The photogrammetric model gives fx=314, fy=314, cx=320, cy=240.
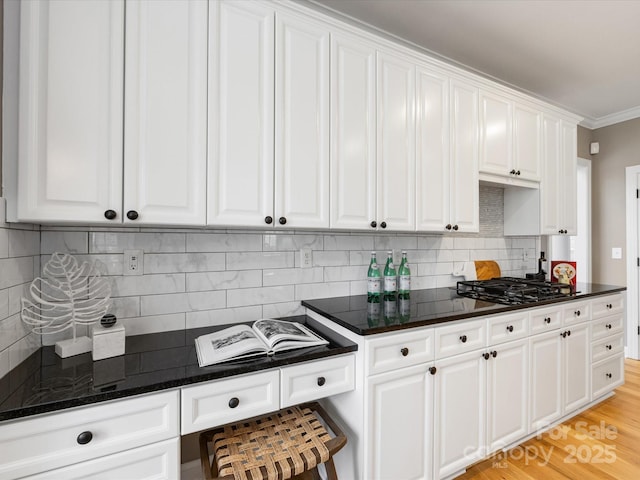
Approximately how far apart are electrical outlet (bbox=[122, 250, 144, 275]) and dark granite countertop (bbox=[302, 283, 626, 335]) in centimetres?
93

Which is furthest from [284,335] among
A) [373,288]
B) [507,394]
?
[507,394]

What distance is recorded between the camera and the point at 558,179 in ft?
8.93

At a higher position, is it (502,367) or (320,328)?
(320,328)

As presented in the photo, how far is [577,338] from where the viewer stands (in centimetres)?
229

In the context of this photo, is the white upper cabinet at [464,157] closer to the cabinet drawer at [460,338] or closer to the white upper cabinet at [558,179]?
the cabinet drawer at [460,338]

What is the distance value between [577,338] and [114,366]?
9.48 feet

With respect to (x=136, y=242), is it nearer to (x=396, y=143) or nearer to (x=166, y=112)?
(x=166, y=112)

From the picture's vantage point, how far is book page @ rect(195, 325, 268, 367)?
4.10 feet

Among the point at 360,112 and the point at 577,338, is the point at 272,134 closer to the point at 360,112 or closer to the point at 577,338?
the point at 360,112

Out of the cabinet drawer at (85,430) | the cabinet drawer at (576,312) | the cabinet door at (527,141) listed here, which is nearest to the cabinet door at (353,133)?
the cabinet drawer at (85,430)

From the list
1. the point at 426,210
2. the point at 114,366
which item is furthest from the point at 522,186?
the point at 114,366

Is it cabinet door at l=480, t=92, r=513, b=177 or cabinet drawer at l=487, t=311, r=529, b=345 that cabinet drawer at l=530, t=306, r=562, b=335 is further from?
cabinet door at l=480, t=92, r=513, b=177

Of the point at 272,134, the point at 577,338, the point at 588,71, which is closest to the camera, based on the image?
the point at 272,134

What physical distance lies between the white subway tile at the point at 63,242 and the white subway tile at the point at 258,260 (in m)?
0.67
